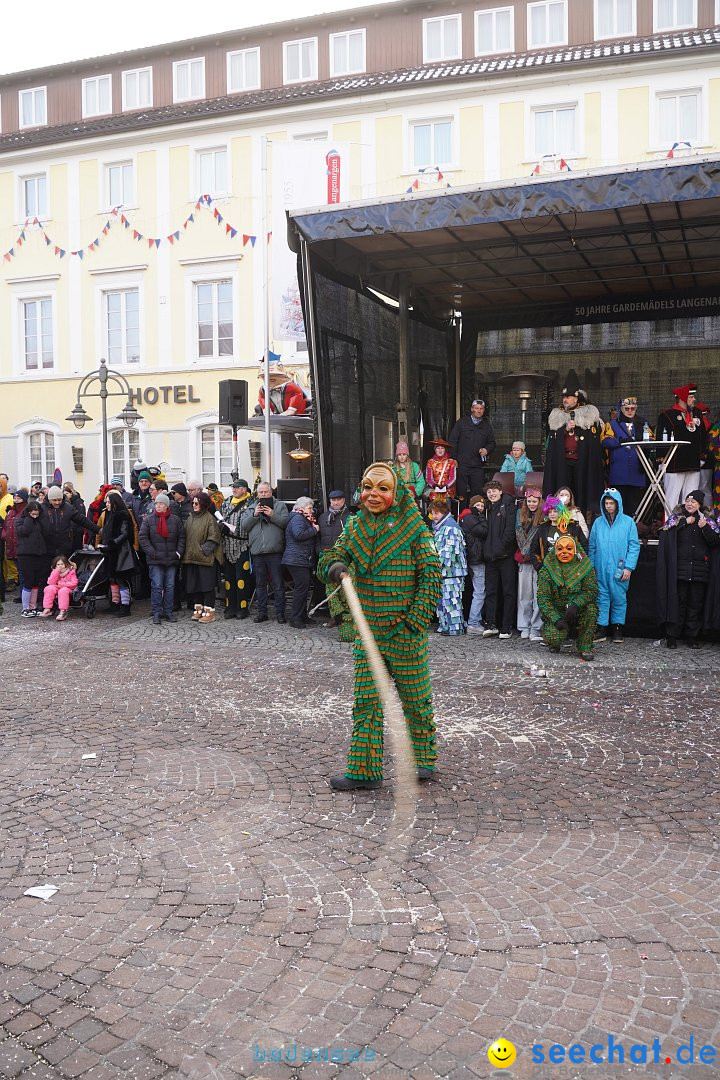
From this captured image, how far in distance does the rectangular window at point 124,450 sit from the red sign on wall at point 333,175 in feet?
42.0

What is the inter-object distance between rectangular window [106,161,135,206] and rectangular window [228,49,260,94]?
3.70m

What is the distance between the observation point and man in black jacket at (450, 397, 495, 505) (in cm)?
1338

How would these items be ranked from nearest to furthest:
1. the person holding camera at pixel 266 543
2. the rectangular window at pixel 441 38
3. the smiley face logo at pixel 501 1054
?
the smiley face logo at pixel 501 1054 → the person holding camera at pixel 266 543 → the rectangular window at pixel 441 38

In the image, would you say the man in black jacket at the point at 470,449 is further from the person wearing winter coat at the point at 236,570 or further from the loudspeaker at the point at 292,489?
the person wearing winter coat at the point at 236,570

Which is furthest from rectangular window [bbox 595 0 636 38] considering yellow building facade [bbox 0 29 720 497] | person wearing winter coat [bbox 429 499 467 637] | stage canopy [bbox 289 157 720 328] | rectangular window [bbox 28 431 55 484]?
rectangular window [bbox 28 431 55 484]

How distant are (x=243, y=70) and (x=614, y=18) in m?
10.1

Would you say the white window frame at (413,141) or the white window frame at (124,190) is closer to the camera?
the white window frame at (413,141)

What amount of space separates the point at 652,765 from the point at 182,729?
3469 mm

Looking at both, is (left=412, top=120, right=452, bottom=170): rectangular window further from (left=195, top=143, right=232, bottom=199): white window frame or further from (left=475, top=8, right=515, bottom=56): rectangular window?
(left=195, top=143, right=232, bottom=199): white window frame

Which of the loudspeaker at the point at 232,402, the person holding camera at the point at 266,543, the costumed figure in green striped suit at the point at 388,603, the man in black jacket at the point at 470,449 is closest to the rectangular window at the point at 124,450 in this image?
the loudspeaker at the point at 232,402

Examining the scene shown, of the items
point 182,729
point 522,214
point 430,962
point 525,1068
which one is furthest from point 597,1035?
A: point 522,214

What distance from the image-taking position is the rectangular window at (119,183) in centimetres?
2562

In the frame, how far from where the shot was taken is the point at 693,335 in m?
14.8

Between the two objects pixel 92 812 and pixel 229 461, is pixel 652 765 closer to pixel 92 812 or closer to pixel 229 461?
pixel 92 812
